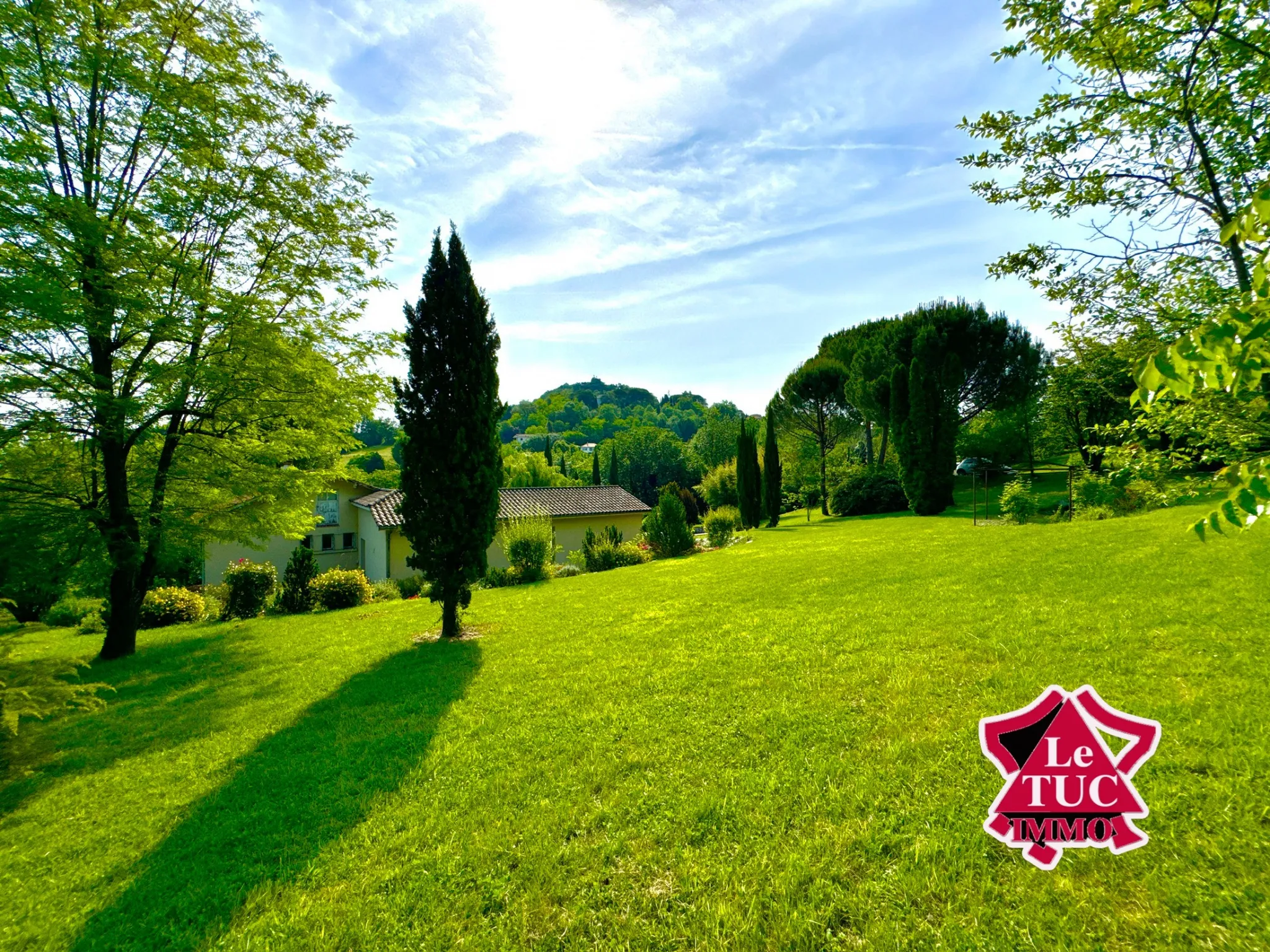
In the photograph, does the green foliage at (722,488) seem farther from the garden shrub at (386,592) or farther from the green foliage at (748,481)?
the garden shrub at (386,592)

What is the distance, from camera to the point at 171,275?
8141 mm

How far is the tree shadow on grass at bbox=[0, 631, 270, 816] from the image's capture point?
15.7 feet

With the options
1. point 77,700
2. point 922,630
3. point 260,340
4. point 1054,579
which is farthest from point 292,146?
point 1054,579

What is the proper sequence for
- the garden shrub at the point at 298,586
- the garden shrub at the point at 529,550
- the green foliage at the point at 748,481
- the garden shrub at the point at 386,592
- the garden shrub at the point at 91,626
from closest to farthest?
the garden shrub at the point at 91,626 < the garden shrub at the point at 298,586 < the garden shrub at the point at 386,592 < the garden shrub at the point at 529,550 < the green foliage at the point at 748,481

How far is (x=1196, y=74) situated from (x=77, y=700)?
1228cm

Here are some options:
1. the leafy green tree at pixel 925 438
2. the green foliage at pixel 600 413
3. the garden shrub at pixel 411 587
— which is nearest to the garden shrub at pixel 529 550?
the garden shrub at pixel 411 587

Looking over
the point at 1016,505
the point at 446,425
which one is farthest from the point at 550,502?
the point at 1016,505

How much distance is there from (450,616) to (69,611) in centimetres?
1254

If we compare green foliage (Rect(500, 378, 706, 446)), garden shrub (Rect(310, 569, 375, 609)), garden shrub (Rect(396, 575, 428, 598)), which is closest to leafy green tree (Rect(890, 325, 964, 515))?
garden shrub (Rect(396, 575, 428, 598))

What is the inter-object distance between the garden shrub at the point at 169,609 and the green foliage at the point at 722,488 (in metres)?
25.5

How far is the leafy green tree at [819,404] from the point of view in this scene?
33906 millimetres

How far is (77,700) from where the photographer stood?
476 cm

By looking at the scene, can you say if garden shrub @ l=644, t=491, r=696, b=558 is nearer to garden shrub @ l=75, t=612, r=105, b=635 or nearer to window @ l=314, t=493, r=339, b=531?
garden shrub @ l=75, t=612, r=105, b=635

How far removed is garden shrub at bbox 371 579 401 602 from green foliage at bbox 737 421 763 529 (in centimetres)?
1901
